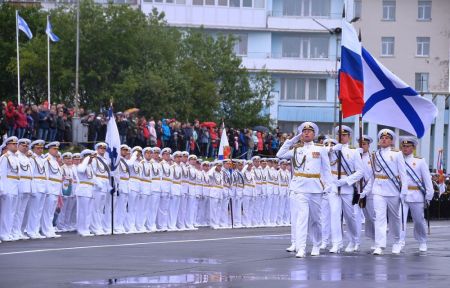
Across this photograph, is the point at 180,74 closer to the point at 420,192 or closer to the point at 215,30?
the point at 215,30

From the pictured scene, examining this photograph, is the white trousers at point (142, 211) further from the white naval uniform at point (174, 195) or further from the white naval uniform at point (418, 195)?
the white naval uniform at point (418, 195)

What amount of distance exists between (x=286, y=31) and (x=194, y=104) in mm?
19250

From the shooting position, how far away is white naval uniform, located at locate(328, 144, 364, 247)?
2158 centimetres

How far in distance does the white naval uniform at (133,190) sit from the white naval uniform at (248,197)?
7092 mm

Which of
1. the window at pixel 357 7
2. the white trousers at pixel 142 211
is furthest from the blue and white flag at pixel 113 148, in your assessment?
the window at pixel 357 7

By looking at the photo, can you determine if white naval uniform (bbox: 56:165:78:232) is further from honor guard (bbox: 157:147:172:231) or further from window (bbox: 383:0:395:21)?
window (bbox: 383:0:395:21)

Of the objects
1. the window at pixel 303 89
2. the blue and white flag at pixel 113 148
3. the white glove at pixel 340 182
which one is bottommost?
the white glove at pixel 340 182

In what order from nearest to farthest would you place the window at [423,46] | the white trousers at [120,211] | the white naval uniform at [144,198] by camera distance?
the white trousers at [120,211]
the white naval uniform at [144,198]
the window at [423,46]

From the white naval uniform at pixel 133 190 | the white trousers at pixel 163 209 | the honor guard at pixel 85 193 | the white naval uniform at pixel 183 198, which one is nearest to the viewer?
the honor guard at pixel 85 193

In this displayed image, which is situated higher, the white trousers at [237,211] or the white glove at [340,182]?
the white glove at [340,182]

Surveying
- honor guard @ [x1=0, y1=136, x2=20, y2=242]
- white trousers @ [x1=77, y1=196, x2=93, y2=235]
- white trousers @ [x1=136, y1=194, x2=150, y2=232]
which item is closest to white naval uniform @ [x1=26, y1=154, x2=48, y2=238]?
honor guard @ [x1=0, y1=136, x2=20, y2=242]

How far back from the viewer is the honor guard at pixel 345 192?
70.8 feet

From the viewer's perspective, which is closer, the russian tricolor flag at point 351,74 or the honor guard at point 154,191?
the russian tricolor flag at point 351,74

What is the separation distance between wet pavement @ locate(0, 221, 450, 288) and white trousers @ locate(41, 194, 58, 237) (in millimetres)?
1589
